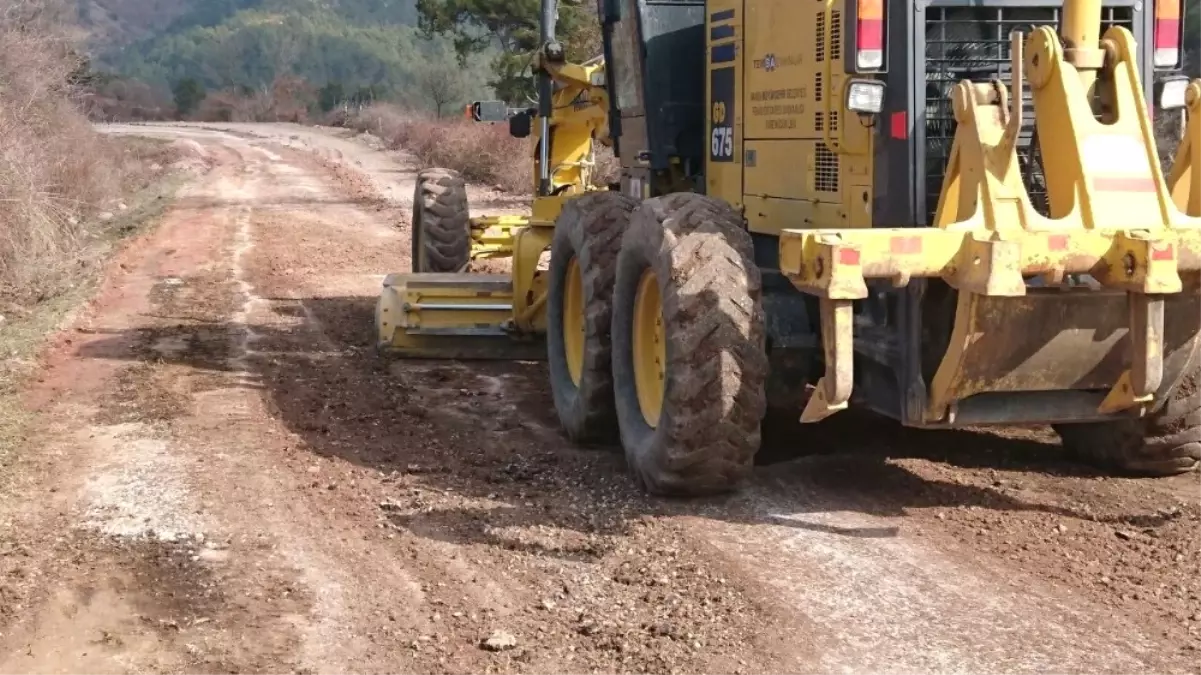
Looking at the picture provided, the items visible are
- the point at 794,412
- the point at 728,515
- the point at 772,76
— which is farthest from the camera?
the point at 794,412

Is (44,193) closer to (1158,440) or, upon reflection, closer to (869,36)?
(869,36)

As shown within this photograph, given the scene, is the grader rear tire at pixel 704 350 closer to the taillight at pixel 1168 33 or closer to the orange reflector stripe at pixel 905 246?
the orange reflector stripe at pixel 905 246

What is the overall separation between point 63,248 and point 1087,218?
1236cm

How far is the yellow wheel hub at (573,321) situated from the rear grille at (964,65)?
2539 millimetres

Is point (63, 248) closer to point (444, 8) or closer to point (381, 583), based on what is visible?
point (381, 583)

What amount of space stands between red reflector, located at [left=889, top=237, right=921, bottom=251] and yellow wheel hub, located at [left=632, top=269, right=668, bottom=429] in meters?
1.61

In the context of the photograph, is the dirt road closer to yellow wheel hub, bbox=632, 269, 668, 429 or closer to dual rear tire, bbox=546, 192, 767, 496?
dual rear tire, bbox=546, 192, 767, 496

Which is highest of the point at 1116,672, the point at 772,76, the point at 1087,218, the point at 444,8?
the point at 444,8

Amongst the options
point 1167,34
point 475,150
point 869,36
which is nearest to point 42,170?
point 869,36

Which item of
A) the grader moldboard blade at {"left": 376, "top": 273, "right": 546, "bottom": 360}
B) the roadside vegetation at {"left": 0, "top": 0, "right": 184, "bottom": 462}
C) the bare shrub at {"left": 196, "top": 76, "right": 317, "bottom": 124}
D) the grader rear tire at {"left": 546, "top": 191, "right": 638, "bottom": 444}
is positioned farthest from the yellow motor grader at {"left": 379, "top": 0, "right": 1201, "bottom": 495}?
the bare shrub at {"left": 196, "top": 76, "right": 317, "bottom": 124}

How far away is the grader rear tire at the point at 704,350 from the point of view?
6062mm

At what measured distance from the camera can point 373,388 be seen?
364 inches

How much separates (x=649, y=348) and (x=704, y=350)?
0.95m

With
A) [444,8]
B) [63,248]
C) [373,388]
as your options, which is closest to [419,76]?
[444,8]
